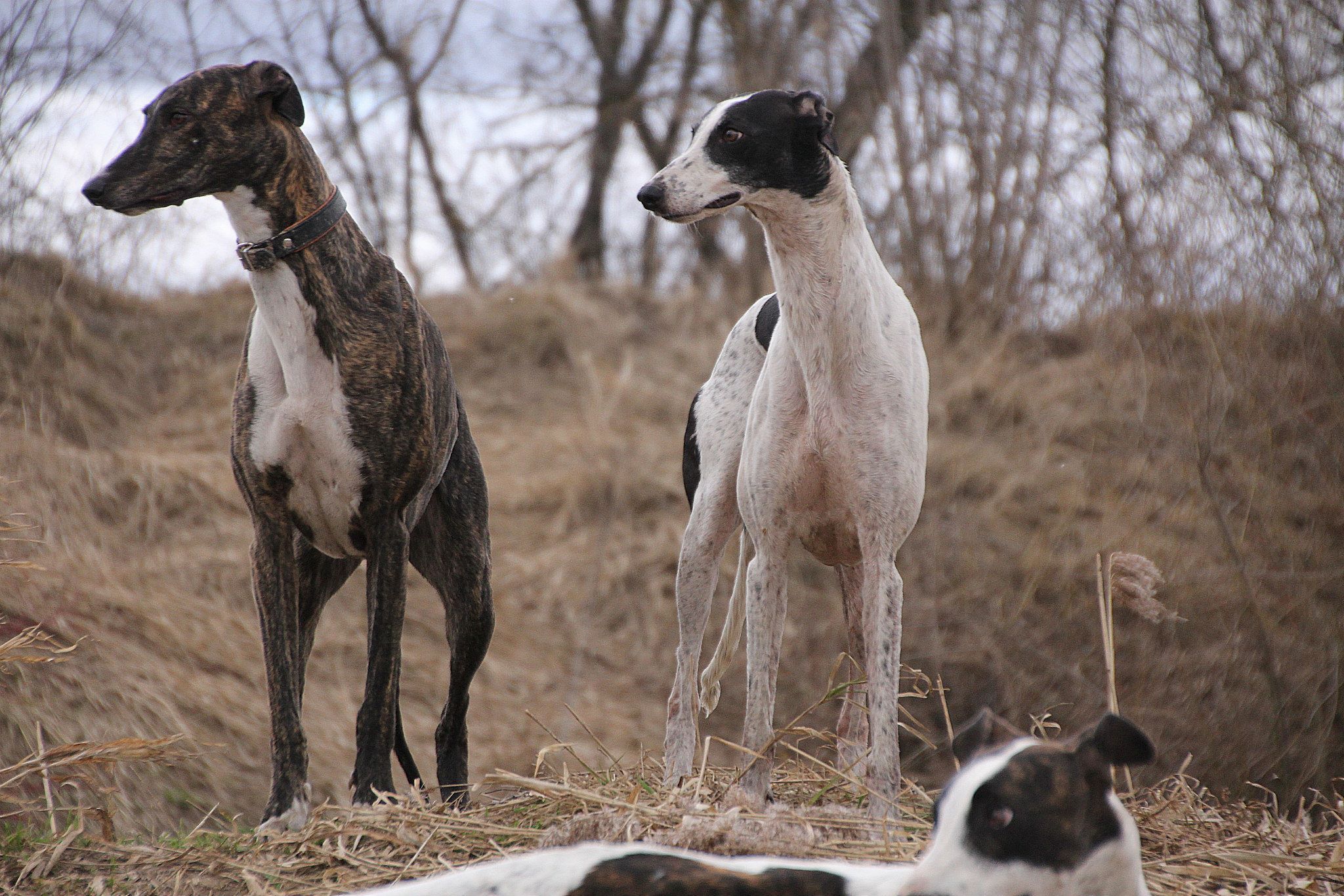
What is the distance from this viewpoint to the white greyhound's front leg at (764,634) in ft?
12.2

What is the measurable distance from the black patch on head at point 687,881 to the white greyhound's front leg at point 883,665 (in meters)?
1.29

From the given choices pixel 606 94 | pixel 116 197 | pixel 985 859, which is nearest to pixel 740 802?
pixel 985 859

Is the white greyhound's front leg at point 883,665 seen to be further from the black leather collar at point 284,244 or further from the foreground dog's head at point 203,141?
the foreground dog's head at point 203,141

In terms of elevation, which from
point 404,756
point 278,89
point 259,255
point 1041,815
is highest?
point 278,89

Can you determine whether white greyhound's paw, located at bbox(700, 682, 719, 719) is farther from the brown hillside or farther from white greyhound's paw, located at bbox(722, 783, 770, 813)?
the brown hillside

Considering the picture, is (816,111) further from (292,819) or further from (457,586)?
(292,819)

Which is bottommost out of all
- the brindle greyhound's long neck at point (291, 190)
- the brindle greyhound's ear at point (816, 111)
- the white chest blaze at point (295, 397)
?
the white chest blaze at point (295, 397)

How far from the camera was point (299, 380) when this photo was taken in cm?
356

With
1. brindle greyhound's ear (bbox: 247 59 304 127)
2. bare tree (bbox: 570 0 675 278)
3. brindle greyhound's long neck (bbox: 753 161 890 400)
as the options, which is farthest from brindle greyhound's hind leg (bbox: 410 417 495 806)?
bare tree (bbox: 570 0 675 278)

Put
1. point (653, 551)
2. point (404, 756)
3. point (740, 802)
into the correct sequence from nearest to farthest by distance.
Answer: point (740, 802) → point (404, 756) → point (653, 551)

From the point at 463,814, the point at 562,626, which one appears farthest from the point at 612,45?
the point at 463,814

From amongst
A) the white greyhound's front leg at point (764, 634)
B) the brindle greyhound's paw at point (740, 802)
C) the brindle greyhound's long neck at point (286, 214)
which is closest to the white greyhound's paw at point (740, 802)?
the brindle greyhound's paw at point (740, 802)

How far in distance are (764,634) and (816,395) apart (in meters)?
0.76

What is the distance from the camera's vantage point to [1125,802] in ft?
11.2
